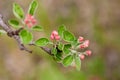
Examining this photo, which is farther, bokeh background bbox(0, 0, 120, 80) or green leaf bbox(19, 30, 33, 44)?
bokeh background bbox(0, 0, 120, 80)

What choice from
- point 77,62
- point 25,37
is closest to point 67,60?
point 77,62

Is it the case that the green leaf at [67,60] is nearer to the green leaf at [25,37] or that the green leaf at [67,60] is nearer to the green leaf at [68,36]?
the green leaf at [68,36]

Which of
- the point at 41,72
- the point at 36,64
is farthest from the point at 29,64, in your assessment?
the point at 41,72

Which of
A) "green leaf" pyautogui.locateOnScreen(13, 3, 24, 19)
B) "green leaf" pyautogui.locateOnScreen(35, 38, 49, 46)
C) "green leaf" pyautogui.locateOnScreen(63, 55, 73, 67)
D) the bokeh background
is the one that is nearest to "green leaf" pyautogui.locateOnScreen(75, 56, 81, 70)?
"green leaf" pyautogui.locateOnScreen(63, 55, 73, 67)

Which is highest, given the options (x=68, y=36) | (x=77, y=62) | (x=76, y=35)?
(x=68, y=36)

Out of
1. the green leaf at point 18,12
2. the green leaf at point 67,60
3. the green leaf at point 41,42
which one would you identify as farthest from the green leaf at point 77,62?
the green leaf at point 18,12

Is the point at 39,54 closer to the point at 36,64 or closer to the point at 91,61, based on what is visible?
the point at 36,64

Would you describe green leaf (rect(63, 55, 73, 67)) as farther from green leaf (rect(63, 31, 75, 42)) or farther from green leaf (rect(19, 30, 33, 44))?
green leaf (rect(19, 30, 33, 44))

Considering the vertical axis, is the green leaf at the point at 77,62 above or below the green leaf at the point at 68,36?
below

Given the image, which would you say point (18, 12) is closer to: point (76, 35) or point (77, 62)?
point (77, 62)
